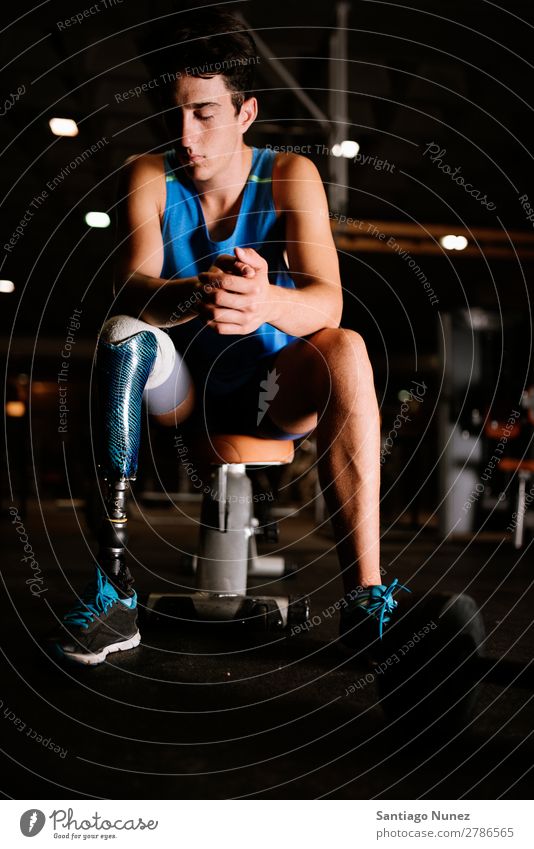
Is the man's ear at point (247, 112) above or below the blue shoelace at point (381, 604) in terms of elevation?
above

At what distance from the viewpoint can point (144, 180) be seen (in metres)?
1.07

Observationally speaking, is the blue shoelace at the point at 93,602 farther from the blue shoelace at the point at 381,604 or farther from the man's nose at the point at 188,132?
the man's nose at the point at 188,132

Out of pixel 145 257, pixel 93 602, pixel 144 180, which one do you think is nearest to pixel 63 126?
pixel 144 180

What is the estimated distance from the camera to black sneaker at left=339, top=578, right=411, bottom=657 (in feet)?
2.46

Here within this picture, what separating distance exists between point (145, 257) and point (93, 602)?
1.64ft

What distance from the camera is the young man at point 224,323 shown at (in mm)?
825

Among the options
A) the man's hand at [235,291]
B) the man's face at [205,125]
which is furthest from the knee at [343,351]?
the man's face at [205,125]

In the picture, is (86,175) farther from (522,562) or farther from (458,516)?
(522,562)

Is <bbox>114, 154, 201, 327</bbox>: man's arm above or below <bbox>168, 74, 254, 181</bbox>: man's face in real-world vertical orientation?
below

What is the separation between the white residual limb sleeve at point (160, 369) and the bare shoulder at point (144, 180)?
0.26 m

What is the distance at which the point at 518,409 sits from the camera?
2.90m

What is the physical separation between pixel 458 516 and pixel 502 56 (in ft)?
6.78

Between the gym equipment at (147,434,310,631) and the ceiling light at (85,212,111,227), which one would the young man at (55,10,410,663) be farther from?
the ceiling light at (85,212,111,227)

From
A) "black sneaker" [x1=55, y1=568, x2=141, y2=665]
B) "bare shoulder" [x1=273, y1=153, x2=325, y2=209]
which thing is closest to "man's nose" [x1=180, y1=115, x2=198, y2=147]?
"bare shoulder" [x1=273, y1=153, x2=325, y2=209]
